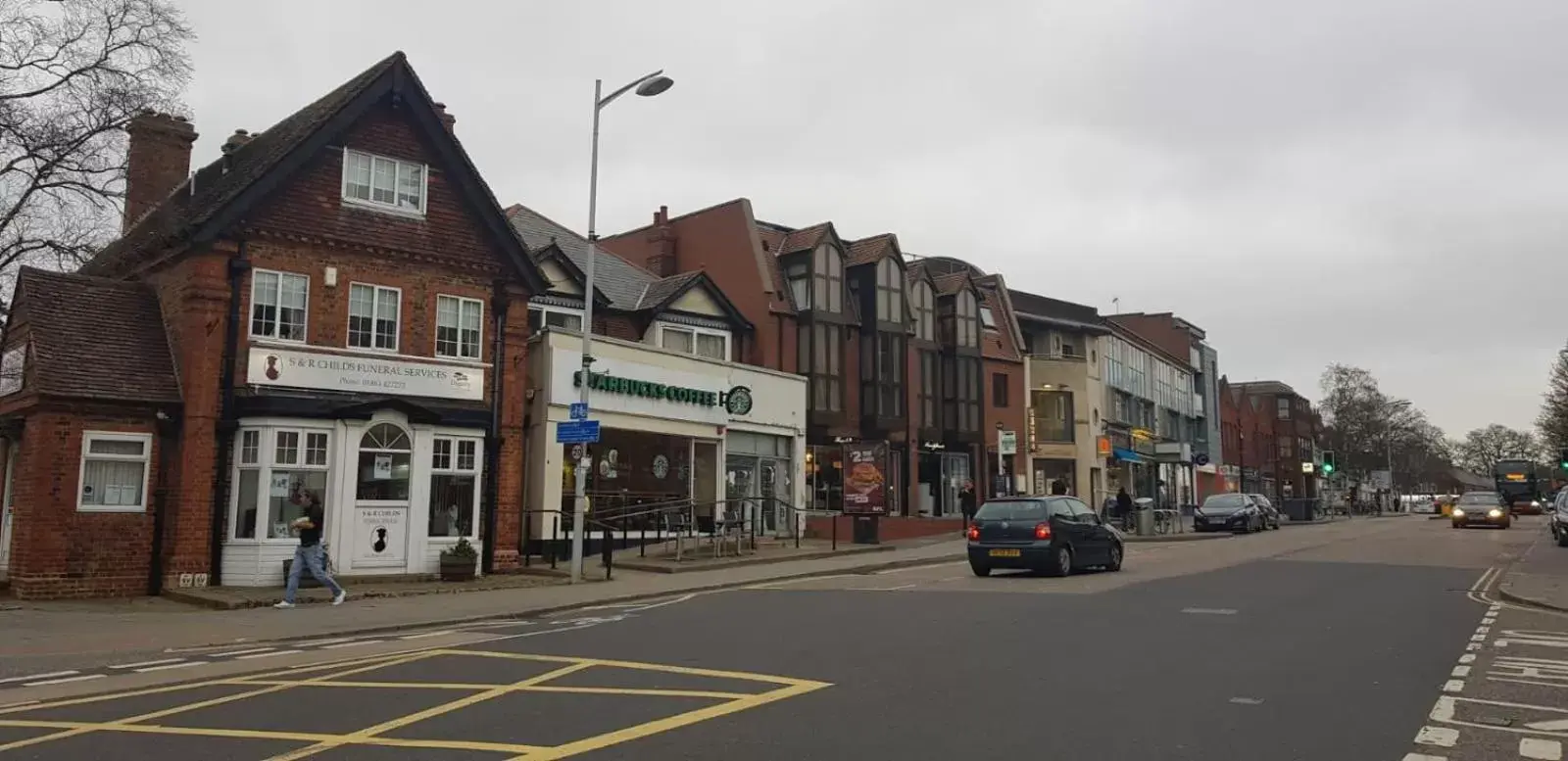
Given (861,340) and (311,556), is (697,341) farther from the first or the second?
→ (311,556)

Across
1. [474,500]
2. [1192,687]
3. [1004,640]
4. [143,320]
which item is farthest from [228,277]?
[1192,687]

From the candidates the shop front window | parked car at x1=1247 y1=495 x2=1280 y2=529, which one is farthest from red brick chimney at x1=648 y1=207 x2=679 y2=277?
→ parked car at x1=1247 y1=495 x2=1280 y2=529

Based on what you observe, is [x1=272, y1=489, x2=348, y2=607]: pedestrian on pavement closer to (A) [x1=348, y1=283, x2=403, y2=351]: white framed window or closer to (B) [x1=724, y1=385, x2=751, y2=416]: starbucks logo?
(A) [x1=348, y1=283, x2=403, y2=351]: white framed window

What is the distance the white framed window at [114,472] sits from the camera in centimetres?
1814

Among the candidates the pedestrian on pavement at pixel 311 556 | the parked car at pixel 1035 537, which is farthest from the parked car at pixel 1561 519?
the pedestrian on pavement at pixel 311 556

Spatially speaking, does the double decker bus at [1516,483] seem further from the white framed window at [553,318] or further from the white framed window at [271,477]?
the white framed window at [271,477]

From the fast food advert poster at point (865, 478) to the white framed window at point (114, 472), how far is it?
50.8 feet

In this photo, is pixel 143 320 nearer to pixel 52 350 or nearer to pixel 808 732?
pixel 52 350

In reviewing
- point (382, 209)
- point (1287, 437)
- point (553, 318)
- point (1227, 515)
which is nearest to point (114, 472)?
point (382, 209)

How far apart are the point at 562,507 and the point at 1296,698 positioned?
18.6 metres

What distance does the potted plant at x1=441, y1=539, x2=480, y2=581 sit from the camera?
66.7ft

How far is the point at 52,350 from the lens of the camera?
59.4 feet

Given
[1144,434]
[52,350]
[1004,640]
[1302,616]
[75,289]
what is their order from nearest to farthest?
[1004,640] < [1302,616] < [52,350] < [75,289] < [1144,434]

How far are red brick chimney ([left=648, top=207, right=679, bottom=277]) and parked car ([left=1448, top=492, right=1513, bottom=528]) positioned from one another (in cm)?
3286
